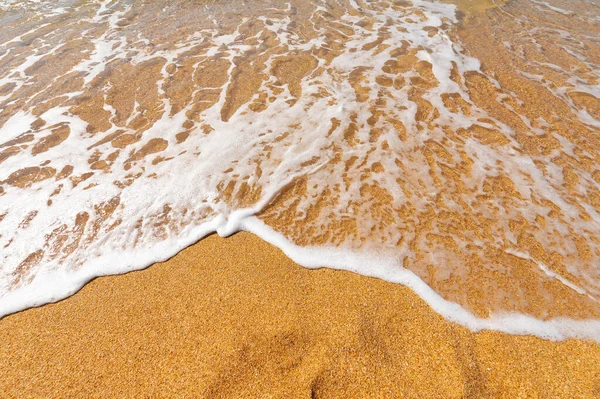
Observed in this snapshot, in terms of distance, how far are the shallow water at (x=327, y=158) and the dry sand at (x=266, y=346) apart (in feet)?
0.70

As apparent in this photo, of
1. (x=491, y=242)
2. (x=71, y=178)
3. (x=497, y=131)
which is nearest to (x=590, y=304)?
(x=491, y=242)

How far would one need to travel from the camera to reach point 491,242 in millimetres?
3088

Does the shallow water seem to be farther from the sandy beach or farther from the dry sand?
the dry sand

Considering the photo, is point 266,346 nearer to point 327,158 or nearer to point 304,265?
point 304,265

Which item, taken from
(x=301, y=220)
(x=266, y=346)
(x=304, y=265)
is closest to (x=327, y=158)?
(x=301, y=220)

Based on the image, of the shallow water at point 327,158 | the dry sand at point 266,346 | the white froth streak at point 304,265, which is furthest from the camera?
the shallow water at point 327,158

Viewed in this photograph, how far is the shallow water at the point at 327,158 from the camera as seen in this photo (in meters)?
2.92

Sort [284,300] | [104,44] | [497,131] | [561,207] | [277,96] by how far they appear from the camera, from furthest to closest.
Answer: [104,44], [277,96], [497,131], [561,207], [284,300]

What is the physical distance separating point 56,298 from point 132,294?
0.67m

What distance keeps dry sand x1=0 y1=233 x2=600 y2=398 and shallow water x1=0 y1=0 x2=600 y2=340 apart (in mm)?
215

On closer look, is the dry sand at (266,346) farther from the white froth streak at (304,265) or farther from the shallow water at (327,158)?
the shallow water at (327,158)

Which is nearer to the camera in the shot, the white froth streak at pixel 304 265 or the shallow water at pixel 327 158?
the white froth streak at pixel 304 265

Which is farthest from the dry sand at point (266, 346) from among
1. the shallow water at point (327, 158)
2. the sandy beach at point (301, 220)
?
the shallow water at point (327, 158)

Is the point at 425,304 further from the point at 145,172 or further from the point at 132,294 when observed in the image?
the point at 145,172
